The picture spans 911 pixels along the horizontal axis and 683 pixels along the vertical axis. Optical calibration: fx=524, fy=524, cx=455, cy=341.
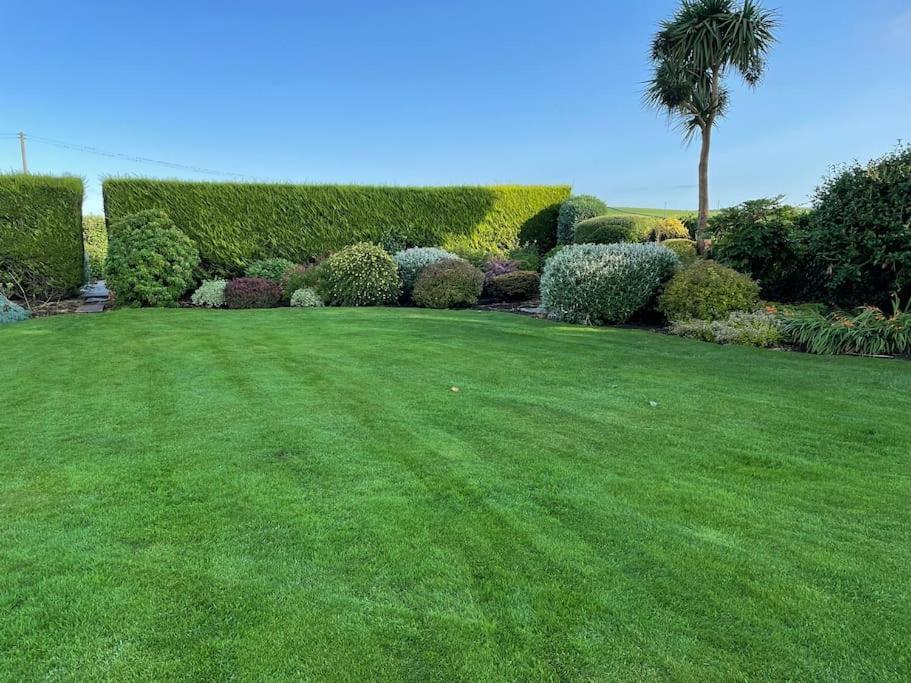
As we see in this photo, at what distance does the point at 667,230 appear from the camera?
54.6 feet

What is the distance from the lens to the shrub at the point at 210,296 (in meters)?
12.4

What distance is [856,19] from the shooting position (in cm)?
962

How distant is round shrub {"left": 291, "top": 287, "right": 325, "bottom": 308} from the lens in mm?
12219

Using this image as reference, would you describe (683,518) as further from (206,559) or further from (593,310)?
(593,310)

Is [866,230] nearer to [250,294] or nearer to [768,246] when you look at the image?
[768,246]

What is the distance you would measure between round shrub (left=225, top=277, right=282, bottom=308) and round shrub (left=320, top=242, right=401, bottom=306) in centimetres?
122

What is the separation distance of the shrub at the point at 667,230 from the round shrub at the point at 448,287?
709 cm

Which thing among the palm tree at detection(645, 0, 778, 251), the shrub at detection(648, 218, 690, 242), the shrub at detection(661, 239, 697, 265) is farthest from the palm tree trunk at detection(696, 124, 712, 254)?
the shrub at detection(648, 218, 690, 242)

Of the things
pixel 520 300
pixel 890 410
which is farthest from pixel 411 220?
pixel 890 410

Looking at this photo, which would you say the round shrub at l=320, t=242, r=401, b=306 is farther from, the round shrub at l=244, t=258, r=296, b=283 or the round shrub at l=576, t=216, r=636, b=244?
the round shrub at l=576, t=216, r=636, b=244

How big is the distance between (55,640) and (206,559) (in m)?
0.55

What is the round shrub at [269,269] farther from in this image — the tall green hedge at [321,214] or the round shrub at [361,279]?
the round shrub at [361,279]

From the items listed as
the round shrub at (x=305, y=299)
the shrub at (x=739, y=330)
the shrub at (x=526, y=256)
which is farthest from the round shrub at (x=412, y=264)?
the shrub at (x=739, y=330)

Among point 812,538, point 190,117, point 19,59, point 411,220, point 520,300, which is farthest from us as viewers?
point 190,117
